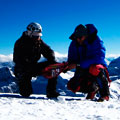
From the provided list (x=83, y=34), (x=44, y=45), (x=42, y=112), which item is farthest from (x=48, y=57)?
(x=42, y=112)

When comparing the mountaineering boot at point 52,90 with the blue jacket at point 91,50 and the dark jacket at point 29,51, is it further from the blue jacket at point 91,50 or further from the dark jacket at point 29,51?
the blue jacket at point 91,50

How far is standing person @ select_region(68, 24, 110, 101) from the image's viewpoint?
7004 millimetres

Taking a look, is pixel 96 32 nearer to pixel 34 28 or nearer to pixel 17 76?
pixel 34 28

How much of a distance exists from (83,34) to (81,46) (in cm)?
43

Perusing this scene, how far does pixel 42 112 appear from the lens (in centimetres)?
430

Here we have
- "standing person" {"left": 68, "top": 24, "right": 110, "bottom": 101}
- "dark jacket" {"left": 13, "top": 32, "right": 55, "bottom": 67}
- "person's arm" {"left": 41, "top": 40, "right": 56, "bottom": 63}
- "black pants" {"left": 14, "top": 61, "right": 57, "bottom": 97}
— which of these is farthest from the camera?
"person's arm" {"left": 41, "top": 40, "right": 56, "bottom": 63}

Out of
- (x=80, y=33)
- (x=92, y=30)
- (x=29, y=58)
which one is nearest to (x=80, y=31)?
(x=80, y=33)

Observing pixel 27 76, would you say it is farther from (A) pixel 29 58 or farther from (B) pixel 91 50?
(B) pixel 91 50

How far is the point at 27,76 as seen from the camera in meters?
7.40

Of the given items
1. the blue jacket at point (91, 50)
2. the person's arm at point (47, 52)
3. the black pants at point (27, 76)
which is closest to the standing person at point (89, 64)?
the blue jacket at point (91, 50)

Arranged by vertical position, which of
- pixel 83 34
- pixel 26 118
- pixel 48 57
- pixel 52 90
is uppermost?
pixel 83 34

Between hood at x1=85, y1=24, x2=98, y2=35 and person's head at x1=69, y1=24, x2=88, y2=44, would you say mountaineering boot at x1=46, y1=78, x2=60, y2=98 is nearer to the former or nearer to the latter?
person's head at x1=69, y1=24, x2=88, y2=44

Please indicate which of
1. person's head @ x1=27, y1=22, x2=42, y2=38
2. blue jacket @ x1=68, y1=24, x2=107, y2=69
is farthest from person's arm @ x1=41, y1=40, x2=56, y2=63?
blue jacket @ x1=68, y1=24, x2=107, y2=69

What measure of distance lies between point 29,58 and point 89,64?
1874mm
